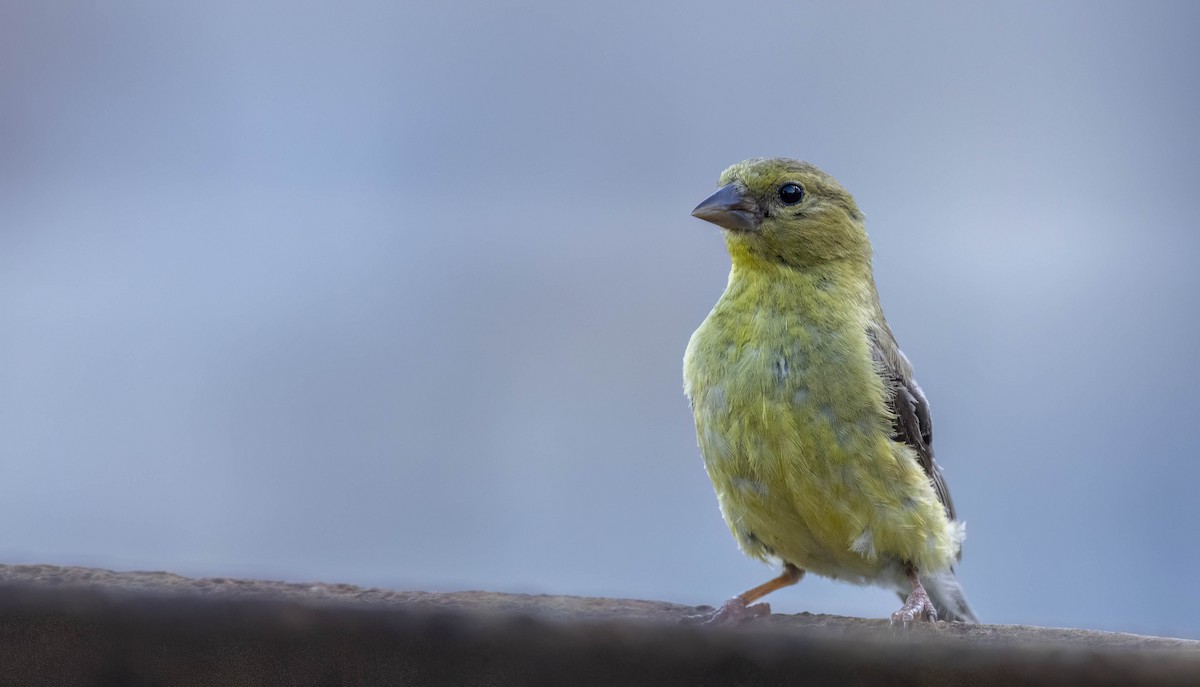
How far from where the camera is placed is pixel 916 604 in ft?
8.00

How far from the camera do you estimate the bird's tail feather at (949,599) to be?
277 cm

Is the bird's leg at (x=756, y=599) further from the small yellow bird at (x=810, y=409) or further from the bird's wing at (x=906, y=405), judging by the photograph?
the bird's wing at (x=906, y=405)

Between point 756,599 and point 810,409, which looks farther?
point 756,599

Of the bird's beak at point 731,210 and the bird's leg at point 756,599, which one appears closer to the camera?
the bird's leg at point 756,599

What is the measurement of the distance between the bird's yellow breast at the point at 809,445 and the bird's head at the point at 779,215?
0.15 metres

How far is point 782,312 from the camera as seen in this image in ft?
8.38

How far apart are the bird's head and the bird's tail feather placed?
2.77 ft

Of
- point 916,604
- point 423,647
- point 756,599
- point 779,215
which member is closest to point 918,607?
point 916,604

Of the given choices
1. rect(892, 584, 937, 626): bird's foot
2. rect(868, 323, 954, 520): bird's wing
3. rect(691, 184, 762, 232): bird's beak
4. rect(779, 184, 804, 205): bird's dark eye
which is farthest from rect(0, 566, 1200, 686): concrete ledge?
rect(779, 184, 804, 205): bird's dark eye

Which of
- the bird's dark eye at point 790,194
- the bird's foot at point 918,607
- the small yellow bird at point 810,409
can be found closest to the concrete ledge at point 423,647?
the small yellow bird at point 810,409

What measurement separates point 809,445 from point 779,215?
0.64 m

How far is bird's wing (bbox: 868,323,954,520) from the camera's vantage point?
8.27 feet

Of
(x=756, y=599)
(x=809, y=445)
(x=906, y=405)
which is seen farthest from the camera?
(x=756, y=599)

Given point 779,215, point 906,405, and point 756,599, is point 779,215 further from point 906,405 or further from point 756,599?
point 756,599
